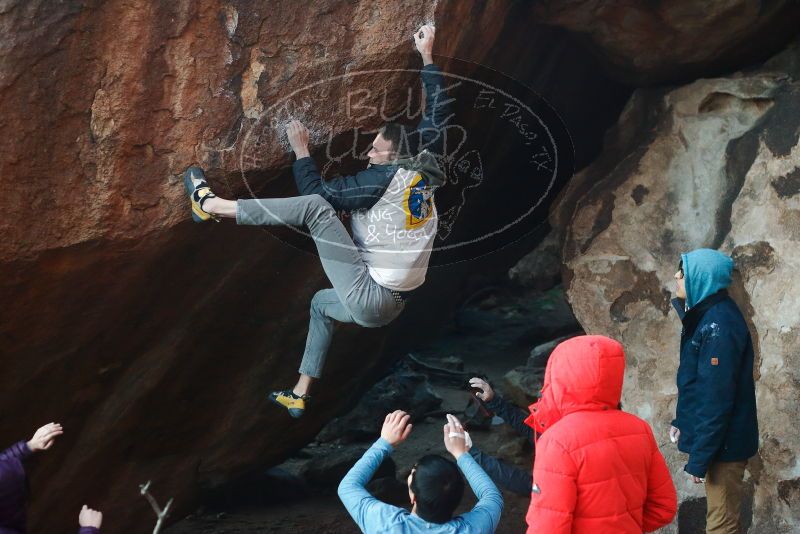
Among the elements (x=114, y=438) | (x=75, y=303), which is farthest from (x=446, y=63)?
(x=114, y=438)

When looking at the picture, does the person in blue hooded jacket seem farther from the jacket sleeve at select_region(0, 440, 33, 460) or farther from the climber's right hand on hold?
the jacket sleeve at select_region(0, 440, 33, 460)

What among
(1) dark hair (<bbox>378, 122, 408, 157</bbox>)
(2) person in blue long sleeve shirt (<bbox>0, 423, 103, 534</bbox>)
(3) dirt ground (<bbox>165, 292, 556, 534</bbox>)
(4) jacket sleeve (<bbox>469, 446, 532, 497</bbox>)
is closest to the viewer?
(4) jacket sleeve (<bbox>469, 446, 532, 497</bbox>)

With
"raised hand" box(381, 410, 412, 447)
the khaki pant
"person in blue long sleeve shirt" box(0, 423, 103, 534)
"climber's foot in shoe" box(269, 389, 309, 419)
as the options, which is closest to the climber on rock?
"climber's foot in shoe" box(269, 389, 309, 419)

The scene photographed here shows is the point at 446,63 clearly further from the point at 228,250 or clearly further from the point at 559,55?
the point at 559,55

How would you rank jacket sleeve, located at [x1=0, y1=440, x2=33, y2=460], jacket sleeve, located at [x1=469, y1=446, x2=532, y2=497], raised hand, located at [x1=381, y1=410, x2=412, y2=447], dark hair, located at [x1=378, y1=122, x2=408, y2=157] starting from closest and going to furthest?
raised hand, located at [x1=381, y1=410, x2=412, y2=447] → jacket sleeve, located at [x1=469, y1=446, x2=532, y2=497] → jacket sleeve, located at [x1=0, y1=440, x2=33, y2=460] → dark hair, located at [x1=378, y1=122, x2=408, y2=157]

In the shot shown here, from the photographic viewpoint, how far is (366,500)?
2863 millimetres

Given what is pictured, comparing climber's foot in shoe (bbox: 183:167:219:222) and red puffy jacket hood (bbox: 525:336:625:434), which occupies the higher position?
climber's foot in shoe (bbox: 183:167:219:222)

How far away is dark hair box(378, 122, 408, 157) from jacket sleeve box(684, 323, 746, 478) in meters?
1.42

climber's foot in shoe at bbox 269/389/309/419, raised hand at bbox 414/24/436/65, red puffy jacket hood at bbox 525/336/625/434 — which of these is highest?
raised hand at bbox 414/24/436/65

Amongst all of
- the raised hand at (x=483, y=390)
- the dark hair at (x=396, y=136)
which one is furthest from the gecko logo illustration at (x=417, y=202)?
the raised hand at (x=483, y=390)

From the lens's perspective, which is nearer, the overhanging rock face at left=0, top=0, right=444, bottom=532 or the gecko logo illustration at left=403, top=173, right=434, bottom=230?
the overhanging rock face at left=0, top=0, right=444, bottom=532

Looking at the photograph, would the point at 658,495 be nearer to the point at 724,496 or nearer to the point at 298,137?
the point at 724,496

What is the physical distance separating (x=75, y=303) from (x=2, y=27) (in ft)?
4.05

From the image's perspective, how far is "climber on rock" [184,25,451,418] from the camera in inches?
145
